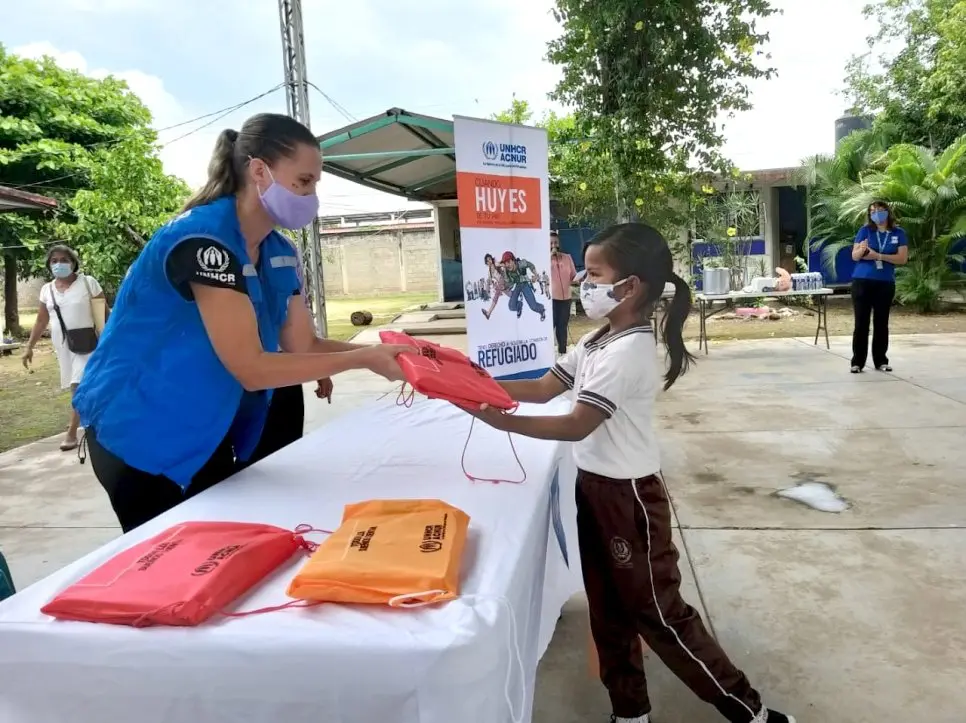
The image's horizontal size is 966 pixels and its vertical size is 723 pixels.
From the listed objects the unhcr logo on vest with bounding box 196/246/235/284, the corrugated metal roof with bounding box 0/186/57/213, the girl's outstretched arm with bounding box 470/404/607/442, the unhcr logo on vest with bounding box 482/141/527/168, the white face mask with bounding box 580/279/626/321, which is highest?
the corrugated metal roof with bounding box 0/186/57/213

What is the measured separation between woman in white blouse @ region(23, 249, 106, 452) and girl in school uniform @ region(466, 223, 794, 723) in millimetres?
4599

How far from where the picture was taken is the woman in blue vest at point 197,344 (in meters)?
1.52

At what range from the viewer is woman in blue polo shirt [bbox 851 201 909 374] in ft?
22.0

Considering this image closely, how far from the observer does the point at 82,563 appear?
3.99 feet

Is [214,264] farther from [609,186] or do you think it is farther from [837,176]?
[837,176]

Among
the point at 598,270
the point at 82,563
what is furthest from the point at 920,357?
the point at 82,563

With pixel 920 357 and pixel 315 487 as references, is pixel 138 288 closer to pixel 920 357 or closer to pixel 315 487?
pixel 315 487

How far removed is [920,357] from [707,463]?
495 cm

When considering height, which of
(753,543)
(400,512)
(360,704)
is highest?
(400,512)

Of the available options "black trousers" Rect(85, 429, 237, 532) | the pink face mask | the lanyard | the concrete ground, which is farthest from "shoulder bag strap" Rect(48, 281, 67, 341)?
the lanyard

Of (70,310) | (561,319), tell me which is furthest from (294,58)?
(561,319)

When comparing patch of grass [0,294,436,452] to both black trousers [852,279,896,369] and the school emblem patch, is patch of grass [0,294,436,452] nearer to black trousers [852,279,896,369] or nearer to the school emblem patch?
the school emblem patch

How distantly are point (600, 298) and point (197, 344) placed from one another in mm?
966

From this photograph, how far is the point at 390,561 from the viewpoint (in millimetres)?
1092
